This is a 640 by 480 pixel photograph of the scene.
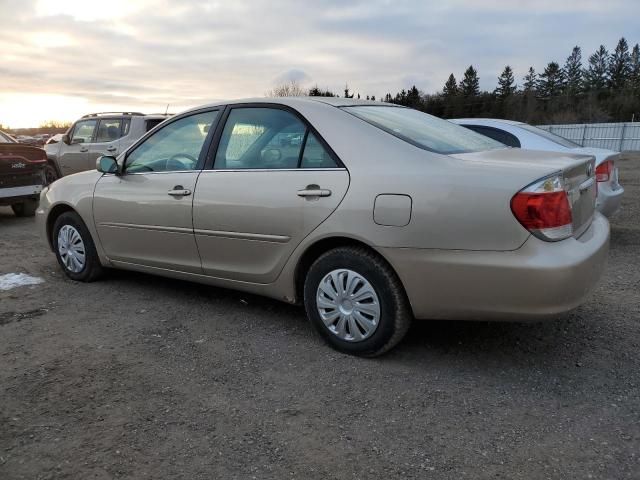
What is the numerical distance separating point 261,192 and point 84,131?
10.1 metres

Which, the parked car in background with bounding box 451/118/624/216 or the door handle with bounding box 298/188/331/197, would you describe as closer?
the door handle with bounding box 298/188/331/197

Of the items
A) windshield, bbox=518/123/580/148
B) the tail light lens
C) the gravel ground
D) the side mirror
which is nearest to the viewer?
the gravel ground


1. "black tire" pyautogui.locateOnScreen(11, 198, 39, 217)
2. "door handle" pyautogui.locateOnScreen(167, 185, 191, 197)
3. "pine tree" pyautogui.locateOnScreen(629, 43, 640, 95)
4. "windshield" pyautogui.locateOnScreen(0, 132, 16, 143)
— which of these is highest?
"pine tree" pyautogui.locateOnScreen(629, 43, 640, 95)

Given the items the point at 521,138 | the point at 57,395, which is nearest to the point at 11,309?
the point at 57,395

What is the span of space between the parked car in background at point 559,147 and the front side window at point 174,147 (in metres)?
3.19

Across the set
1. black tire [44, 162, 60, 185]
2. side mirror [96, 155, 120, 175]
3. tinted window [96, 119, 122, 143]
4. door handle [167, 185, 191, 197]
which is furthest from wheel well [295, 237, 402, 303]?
black tire [44, 162, 60, 185]

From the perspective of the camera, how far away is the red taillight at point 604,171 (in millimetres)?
5746

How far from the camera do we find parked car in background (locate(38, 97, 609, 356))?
286cm

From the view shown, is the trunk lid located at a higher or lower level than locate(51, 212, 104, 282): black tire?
higher

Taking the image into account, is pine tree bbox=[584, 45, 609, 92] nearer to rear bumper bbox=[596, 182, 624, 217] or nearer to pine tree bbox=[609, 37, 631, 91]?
pine tree bbox=[609, 37, 631, 91]

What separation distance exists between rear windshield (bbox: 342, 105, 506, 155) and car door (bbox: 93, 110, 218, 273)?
4.15 feet

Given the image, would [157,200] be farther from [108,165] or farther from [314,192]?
[314,192]

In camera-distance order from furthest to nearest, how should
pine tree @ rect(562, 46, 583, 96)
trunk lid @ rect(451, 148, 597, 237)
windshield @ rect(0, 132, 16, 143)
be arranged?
pine tree @ rect(562, 46, 583, 96) < windshield @ rect(0, 132, 16, 143) < trunk lid @ rect(451, 148, 597, 237)

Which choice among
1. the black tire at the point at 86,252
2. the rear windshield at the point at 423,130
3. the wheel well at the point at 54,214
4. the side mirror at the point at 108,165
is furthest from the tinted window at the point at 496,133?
the wheel well at the point at 54,214
